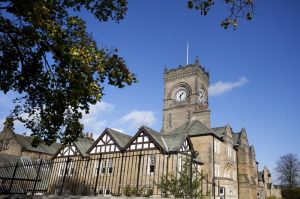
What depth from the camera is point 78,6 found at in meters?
11.2

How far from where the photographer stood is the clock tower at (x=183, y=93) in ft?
171

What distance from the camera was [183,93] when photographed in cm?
5541

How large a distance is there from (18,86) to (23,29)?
10.2 feet

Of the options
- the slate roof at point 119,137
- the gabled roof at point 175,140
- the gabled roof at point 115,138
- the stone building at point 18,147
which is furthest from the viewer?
the stone building at point 18,147

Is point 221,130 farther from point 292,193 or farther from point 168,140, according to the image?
point 292,193

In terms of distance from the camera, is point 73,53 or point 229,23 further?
point 73,53

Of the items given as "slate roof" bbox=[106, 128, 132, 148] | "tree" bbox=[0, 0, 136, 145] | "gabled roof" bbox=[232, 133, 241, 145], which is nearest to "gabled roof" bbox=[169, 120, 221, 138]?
"gabled roof" bbox=[232, 133, 241, 145]

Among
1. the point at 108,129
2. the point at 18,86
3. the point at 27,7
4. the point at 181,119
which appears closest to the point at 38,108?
the point at 18,86

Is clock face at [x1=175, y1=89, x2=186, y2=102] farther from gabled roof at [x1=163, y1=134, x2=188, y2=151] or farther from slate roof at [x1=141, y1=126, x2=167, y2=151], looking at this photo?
slate roof at [x1=141, y1=126, x2=167, y2=151]

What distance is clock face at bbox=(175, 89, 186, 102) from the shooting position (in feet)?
180

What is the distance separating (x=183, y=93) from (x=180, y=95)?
2.69 ft

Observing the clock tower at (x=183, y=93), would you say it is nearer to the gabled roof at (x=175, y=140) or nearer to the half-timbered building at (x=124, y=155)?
the half-timbered building at (x=124, y=155)

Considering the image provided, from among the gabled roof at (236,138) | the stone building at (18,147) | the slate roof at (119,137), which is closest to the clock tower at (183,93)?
the gabled roof at (236,138)

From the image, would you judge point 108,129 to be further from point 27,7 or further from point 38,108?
point 27,7
